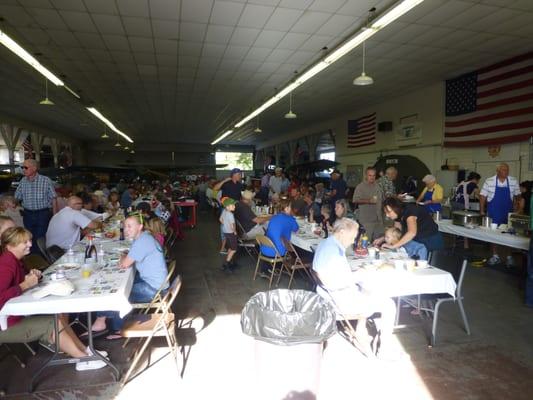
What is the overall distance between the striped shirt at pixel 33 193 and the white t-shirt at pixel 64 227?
54.4 inches

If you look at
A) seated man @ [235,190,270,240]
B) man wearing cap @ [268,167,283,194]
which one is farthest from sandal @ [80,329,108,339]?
man wearing cap @ [268,167,283,194]

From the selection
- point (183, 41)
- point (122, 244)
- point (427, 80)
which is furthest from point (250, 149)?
point (122, 244)

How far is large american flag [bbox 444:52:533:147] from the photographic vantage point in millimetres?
7938

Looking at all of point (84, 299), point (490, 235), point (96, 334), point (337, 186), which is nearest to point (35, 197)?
point (96, 334)

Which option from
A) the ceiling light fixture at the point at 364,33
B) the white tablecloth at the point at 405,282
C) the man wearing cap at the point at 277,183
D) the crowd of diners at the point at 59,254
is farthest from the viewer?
the man wearing cap at the point at 277,183

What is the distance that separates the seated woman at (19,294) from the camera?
2842 mm

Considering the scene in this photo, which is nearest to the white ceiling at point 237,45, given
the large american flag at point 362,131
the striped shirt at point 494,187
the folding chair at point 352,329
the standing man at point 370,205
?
the large american flag at point 362,131

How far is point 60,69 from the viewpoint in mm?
9320

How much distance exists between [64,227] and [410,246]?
4803 mm

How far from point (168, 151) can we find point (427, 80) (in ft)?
93.5

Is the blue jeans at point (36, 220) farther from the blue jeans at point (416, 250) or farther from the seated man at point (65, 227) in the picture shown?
the blue jeans at point (416, 250)

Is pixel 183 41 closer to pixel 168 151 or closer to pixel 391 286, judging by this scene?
pixel 391 286

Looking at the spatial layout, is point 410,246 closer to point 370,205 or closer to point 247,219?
point 370,205

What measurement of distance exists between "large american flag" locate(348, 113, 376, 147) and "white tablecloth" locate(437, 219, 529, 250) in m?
7.57
